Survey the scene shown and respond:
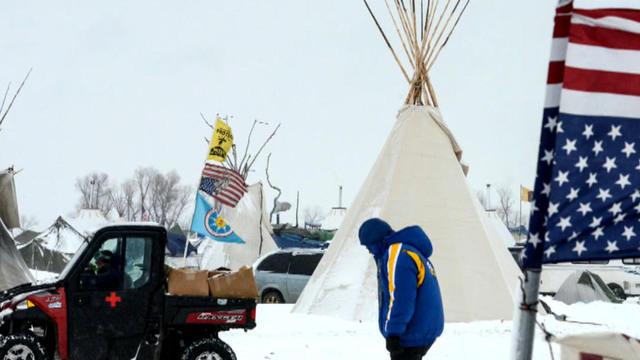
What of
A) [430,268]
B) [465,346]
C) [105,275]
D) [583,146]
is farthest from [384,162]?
[583,146]

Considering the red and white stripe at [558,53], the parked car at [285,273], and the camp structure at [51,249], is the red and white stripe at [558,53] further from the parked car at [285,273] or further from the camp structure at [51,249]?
the camp structure at [51,249]

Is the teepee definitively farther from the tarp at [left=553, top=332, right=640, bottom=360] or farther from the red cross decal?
the tarp at [left=553, top=332, right=640, bottom=360]

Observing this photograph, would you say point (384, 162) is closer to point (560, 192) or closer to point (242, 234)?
point (560, 192)

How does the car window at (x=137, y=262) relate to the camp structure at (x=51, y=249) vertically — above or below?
above

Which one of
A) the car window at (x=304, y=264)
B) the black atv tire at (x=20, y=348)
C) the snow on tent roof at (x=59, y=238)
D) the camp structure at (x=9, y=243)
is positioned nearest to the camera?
the black atv tire at (x=20, y=348)

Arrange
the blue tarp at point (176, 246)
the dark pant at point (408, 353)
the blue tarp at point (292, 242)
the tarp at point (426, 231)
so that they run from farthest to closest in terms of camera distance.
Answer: the blue tarp at point (176, 246), the blue tarp at point (292, 242), the tarp at point (426, 231), the dark pant at point (408, 353)

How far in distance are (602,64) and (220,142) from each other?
1951 centimetres

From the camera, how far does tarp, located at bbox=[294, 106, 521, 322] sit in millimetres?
12648

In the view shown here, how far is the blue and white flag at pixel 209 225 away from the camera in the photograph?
19.6 metres

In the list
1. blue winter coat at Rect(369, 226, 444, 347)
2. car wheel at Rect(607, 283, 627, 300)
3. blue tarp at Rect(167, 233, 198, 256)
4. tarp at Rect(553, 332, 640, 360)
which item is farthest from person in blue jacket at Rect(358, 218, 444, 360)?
blue tarp at Rect(167, 233, 198, 256)

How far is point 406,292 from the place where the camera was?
514 cm

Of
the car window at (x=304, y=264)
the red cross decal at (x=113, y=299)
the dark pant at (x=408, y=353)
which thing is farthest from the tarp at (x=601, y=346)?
the car window at (x=304, y=264)

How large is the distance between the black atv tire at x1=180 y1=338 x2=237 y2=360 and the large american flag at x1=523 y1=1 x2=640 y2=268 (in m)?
5.30

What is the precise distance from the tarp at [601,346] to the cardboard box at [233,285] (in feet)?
17.6
